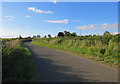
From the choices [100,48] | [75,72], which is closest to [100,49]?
[100,48]

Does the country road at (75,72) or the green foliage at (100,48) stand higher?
the green foliage at (100,48)

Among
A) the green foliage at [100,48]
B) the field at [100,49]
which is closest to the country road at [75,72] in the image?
the field at [100,49]

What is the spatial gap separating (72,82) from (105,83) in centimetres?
145

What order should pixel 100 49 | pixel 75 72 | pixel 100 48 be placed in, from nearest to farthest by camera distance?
pixel 75 72 → pixel 100 49 → pixel 100 48

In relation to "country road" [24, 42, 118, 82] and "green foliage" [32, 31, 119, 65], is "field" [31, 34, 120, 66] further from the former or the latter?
"country road" [24, 42, 118, 82]

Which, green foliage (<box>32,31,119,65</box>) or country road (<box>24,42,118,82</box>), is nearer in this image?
country road (<box>24,42,118,82</box>)

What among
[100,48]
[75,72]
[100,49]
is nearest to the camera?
[75,72]

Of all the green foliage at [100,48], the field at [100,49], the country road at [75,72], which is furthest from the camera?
the green foliage at [100,48]

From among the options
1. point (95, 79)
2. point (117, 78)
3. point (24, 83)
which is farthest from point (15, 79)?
point (117, 78)

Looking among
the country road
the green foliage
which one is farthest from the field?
the country road

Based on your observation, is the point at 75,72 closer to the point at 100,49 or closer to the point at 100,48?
the point at 100,49

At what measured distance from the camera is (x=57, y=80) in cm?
399

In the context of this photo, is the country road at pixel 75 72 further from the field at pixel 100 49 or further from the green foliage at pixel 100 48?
the green foliage at pixel 100 48

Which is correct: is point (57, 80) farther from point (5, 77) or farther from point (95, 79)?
point (5, 77)
